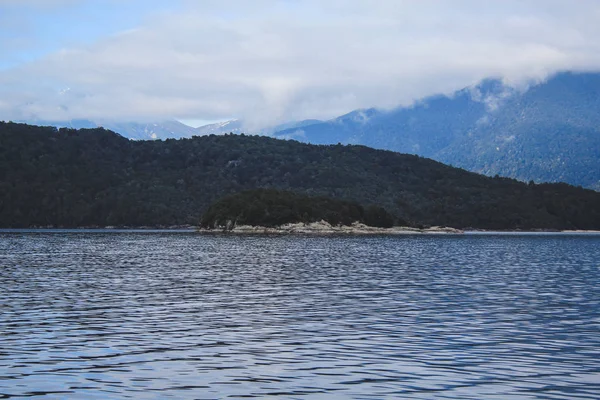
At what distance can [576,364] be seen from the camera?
103 ft

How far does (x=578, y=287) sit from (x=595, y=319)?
22735 mm

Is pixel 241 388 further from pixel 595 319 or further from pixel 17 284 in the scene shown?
pixel 17 284

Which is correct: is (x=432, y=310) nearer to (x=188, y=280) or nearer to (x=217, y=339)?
(x=217, y=339)

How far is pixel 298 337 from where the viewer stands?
38.4 metres

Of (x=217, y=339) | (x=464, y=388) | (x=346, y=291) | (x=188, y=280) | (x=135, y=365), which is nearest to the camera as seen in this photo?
(x=464, y=388)

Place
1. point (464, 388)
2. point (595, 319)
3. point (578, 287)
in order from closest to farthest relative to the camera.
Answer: point (464, 388)
point (595, 319)
point (578, 287)

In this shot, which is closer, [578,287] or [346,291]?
[346,291]

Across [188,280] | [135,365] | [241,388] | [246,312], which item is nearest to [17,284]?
[188,280]

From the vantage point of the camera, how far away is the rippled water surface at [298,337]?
2756 centimetres

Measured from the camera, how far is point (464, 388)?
27.0 metres

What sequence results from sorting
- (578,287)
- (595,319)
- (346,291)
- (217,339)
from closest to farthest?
(217,339) < (595,319) < (346,291) < (578,287)

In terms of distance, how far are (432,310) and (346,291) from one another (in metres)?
13.9

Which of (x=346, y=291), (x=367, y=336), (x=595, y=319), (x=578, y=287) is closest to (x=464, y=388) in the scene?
(x=367, y=336)

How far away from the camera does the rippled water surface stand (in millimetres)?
27562
